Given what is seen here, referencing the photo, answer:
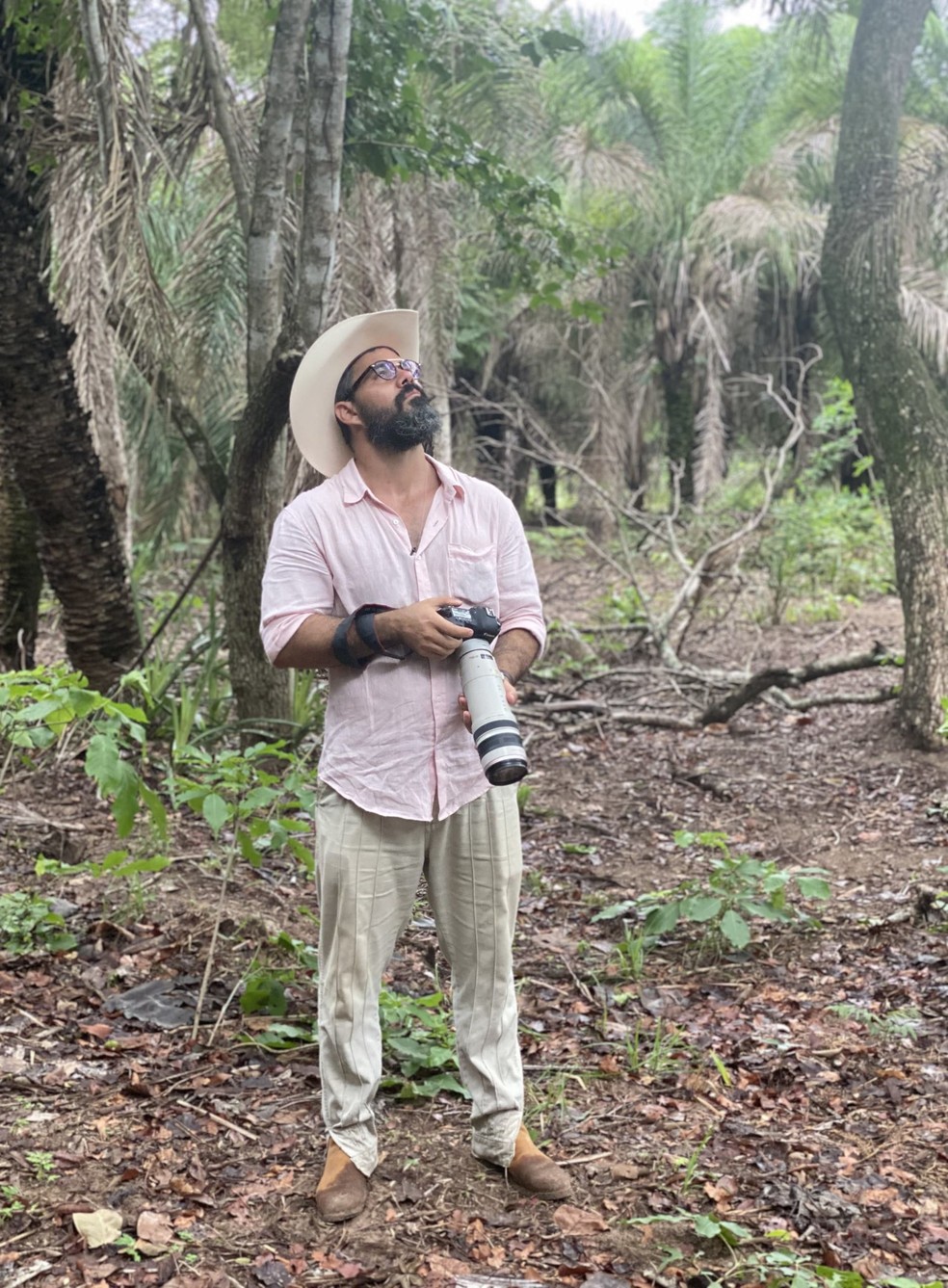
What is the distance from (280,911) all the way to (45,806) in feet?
5.11

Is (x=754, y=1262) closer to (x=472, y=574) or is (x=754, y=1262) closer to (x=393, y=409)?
(x=472, y=574)

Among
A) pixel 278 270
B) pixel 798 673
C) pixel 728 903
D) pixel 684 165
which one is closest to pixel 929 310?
pixel 684 165

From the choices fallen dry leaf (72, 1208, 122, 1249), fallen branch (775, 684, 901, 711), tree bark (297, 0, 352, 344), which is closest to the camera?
fallen dry leaf (72, 1208, 122, 1249)

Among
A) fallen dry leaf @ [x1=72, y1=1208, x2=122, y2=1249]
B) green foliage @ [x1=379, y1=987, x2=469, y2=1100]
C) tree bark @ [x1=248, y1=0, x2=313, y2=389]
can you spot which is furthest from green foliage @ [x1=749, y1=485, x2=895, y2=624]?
fallen dry leaf @ [x1=72, y1=1208, x2=122, y2=1249]

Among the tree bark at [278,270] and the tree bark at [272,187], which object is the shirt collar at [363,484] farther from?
the tree bark at [272,187]

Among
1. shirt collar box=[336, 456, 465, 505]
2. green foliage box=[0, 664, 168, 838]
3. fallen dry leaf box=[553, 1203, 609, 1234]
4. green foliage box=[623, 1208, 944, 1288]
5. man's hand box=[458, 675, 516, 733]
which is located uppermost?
shirt collar box=[336, 456, 465, 505]

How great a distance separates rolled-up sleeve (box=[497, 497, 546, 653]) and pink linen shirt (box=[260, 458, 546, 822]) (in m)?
0.09

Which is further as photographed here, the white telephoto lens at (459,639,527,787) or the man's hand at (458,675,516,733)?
the man's hand at (458,675,516,733)

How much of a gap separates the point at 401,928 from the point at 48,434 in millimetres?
4100

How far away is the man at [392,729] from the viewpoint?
2.95 metres

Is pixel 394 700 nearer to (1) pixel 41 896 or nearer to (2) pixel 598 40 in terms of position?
(1) pixel 41 896

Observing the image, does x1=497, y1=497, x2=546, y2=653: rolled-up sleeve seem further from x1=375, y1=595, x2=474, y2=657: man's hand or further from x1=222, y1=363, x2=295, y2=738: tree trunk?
x1=222, y1=363, x2=295, y2=738: tree trunk

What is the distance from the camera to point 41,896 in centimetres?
469

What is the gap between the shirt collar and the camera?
304 centimetres
